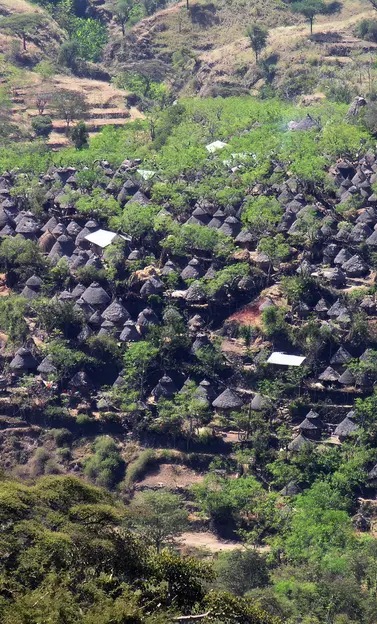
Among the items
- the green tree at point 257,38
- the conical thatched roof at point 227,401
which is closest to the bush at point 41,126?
the green tree at point 257,38

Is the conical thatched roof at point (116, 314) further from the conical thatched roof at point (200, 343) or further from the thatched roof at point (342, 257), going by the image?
the thatched roof at point (342, 257)

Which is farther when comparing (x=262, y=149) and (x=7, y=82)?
(x=7, y=82)

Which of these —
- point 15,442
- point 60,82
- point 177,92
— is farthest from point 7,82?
point 15,442

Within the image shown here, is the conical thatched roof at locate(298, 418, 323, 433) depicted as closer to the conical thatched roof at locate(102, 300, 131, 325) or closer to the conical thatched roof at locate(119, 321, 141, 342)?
the conical thatched roof at locate(119, 321, 141, 342)

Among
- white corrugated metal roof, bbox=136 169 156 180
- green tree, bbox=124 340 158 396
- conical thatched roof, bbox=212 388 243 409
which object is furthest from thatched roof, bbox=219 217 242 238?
conical thatched roof, bbox=212 388 243 409

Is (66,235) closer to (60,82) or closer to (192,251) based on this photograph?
(192,251)

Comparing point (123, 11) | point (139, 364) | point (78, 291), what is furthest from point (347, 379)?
point (123, 11)
